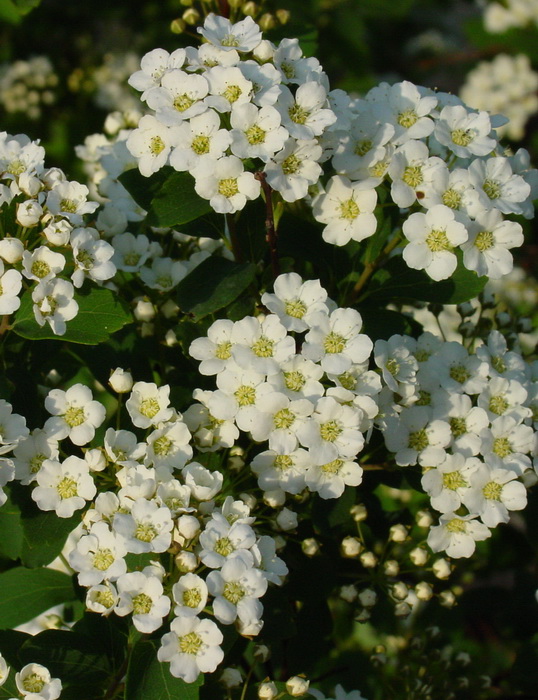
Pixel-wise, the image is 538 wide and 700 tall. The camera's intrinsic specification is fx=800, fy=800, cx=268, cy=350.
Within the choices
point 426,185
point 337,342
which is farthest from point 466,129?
point 337,342

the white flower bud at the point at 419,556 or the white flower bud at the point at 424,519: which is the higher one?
the white flower bud at the point at 424,519

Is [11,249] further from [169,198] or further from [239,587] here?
[239,587]

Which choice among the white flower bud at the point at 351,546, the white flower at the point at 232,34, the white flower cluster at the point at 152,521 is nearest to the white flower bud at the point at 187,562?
the white flower cluster at the point at 152,521

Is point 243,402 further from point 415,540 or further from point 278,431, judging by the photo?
point 415,540

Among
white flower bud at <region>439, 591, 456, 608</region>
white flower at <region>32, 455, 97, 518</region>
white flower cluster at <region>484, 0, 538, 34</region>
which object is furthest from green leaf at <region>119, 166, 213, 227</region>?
white flower cluster at <region>484, 0, 538, 34</region>

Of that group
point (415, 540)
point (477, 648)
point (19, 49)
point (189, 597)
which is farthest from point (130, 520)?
point (19, 49)

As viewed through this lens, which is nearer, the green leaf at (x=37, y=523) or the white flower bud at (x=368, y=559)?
the green leaf at (x=37, y=523)

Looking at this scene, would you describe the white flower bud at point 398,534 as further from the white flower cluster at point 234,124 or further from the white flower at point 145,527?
the white flower cluster at point 234,124

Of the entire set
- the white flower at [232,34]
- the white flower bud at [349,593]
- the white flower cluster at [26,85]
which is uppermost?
the white flower at [232,34]
